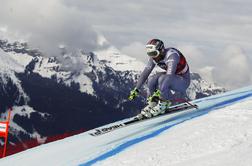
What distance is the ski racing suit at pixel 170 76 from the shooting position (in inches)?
521

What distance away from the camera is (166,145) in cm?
887

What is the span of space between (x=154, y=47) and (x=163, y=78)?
0.93 metres

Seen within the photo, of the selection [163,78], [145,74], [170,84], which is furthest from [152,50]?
[145,74]

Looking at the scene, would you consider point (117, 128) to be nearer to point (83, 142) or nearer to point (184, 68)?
point (83, 142)

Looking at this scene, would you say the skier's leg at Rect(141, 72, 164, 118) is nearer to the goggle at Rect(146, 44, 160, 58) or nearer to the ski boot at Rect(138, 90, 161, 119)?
the ski boot at Rect(138, 90, 161, 119)

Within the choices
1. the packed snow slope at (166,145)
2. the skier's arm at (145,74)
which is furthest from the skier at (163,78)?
the packed snow slope at (166,145)

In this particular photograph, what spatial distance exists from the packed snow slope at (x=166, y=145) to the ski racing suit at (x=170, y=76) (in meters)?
0.80

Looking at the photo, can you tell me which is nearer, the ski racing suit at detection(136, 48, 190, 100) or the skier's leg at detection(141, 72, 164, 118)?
the ski racing suit at detection(136, 48, 190, 100)

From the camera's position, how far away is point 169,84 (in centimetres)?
1324

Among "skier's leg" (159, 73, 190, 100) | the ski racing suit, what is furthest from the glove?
"skier's leg" (159, 73, 190, 100)

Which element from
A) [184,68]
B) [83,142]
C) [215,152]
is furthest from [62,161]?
[184,68]

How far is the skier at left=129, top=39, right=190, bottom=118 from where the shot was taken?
1327 centimetres

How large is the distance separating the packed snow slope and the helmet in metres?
1.90

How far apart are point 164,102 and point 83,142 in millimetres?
2733
